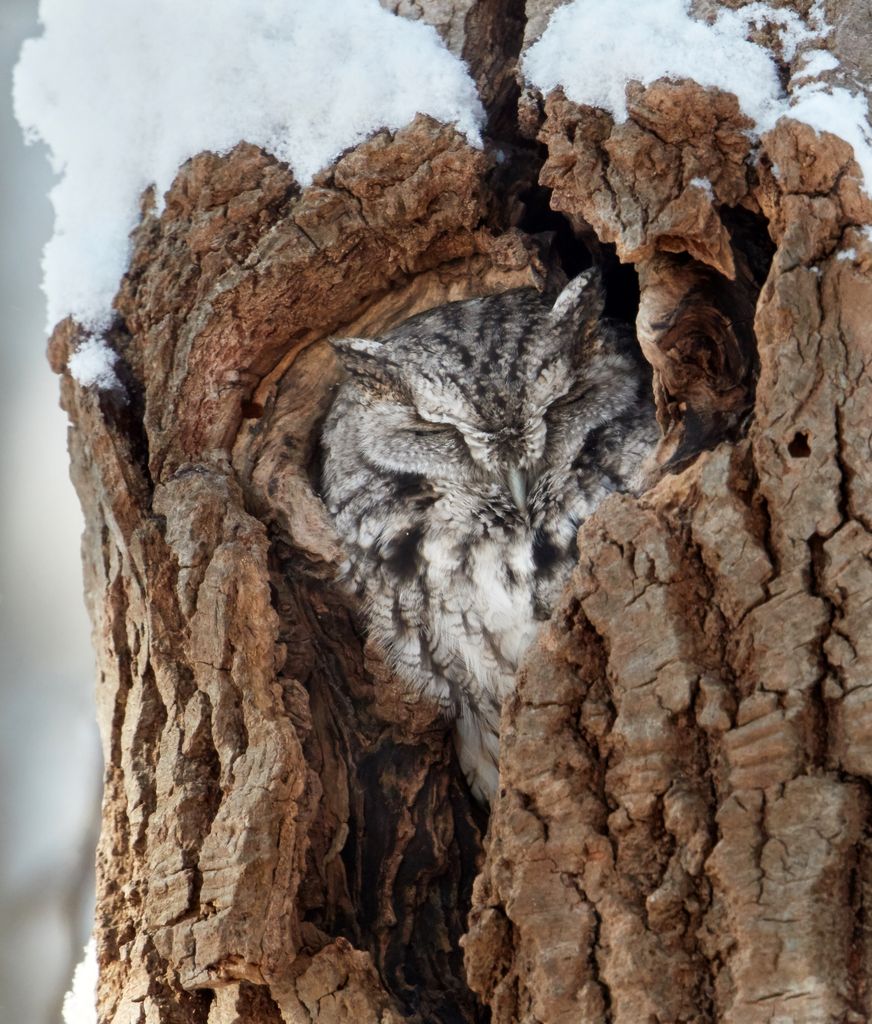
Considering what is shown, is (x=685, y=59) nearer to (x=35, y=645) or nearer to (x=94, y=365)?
(x=94, y=365)

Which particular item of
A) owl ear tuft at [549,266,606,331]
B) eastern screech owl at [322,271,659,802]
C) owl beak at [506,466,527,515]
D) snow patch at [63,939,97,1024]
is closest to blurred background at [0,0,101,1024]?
snow patch at [63,939,97,1024]

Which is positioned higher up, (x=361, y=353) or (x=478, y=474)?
(x=361, y=353)

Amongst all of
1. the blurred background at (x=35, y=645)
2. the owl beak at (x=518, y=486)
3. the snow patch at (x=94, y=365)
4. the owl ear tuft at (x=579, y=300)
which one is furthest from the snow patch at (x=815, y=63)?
the blurred background at (x=35, y=645)

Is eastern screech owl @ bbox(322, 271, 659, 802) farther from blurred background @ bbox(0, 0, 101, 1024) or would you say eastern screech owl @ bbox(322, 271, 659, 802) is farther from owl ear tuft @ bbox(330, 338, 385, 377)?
blurred background @ bbox(0, 0, 101, 1024)

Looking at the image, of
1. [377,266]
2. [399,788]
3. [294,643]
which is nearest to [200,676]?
[294,643]

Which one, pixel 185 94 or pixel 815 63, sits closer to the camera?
pixel 815 63

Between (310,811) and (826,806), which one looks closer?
(826,806)

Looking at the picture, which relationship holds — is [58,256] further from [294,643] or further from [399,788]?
[399,788]

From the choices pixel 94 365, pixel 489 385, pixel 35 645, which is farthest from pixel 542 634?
pixel 35 645
